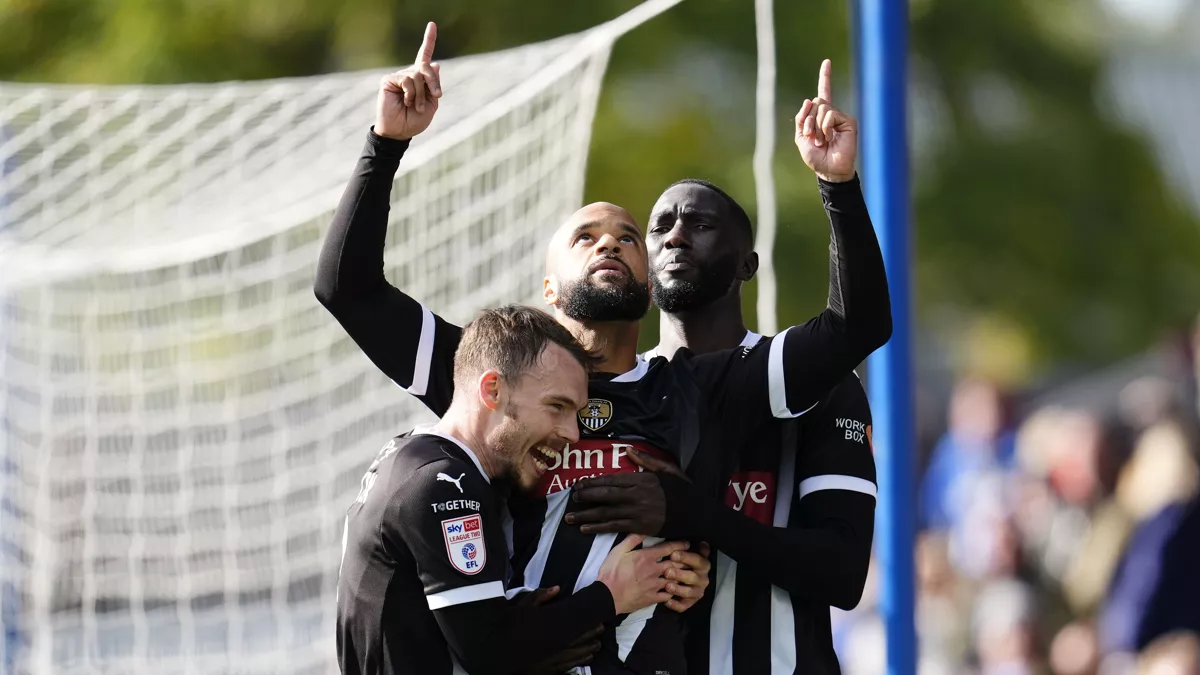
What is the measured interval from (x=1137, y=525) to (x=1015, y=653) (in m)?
0.92

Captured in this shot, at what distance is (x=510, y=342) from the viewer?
111 inches

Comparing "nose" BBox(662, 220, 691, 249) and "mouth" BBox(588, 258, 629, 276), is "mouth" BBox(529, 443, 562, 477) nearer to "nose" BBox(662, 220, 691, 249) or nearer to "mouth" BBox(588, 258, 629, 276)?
"mouth" BBox(588, 258, 629, 276)

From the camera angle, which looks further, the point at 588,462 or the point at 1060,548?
the point at 1060,548

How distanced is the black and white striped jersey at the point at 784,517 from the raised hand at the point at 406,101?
95 centimetres

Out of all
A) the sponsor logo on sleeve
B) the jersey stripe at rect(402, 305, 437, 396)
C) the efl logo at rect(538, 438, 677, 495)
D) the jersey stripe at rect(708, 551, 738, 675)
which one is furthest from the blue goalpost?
the jersey stripe at rect(402, 305, 437, 396)

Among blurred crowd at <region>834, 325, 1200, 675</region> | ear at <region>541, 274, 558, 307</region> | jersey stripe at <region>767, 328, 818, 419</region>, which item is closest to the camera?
jersey stripe at <region>767, 328, 818, 419</region>

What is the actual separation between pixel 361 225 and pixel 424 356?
32cm

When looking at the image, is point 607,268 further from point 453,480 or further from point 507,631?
point 507,631

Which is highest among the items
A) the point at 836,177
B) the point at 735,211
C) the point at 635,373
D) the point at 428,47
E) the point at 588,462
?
the point at 428,47

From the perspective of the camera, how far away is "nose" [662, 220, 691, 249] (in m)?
3.32

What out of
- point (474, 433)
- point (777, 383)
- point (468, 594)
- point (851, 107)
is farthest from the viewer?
point (851, 107)

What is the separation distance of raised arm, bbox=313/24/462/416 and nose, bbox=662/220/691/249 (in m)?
0.57

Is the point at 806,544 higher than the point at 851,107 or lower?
lower

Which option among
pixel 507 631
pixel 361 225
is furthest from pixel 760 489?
pixel 361 225
